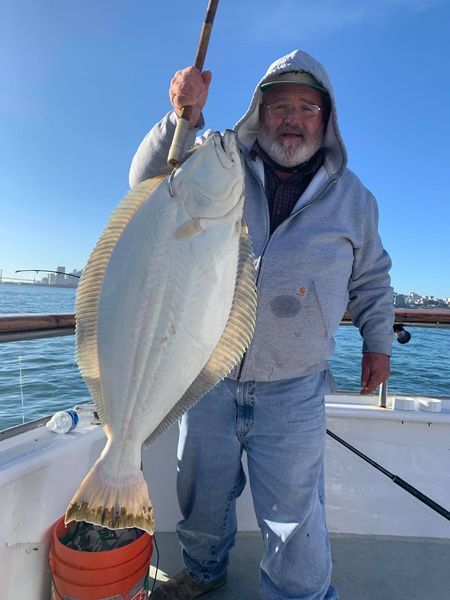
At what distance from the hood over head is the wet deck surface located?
2.51 metres

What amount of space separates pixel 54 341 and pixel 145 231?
16.1 m

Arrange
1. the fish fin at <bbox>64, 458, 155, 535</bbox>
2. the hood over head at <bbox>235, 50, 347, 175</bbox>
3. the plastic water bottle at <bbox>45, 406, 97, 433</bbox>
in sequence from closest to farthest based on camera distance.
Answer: the fish fin at <bbox>64, 458, 155, 535</bbox>
the hood over head at <bbox>235, 50, 347, 175</bbox>
the plastic water bottle at <bbox>45, 406, 97, 433</bbox>

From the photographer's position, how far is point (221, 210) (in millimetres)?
1697

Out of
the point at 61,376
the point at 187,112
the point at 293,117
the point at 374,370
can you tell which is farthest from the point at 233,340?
the point at 61,376

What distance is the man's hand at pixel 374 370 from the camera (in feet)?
8.23

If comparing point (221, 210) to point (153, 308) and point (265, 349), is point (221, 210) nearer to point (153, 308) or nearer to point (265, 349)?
point (153, 308)

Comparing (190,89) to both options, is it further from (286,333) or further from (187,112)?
(286,333)

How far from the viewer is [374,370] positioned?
99.0 inches

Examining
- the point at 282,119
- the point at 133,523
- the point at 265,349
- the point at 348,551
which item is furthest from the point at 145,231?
the point at 348,551

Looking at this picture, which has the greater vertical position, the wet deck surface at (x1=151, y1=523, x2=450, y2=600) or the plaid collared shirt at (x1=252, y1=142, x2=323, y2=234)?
the plaid collared shirt at (x1=252, y1=142, x2=323, y2=234)

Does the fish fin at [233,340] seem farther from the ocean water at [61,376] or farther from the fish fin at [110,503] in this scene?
the ocean water at [61,376]

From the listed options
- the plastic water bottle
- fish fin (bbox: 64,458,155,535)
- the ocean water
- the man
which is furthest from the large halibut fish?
the ocean water

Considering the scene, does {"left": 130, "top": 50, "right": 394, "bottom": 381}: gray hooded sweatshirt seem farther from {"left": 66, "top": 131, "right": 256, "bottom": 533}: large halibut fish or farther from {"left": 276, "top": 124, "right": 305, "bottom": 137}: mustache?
{"left": 66, "top": 131, "right": 256, "bottom": 533}: large halibut fish

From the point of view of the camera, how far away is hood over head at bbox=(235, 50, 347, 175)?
2338 mm
